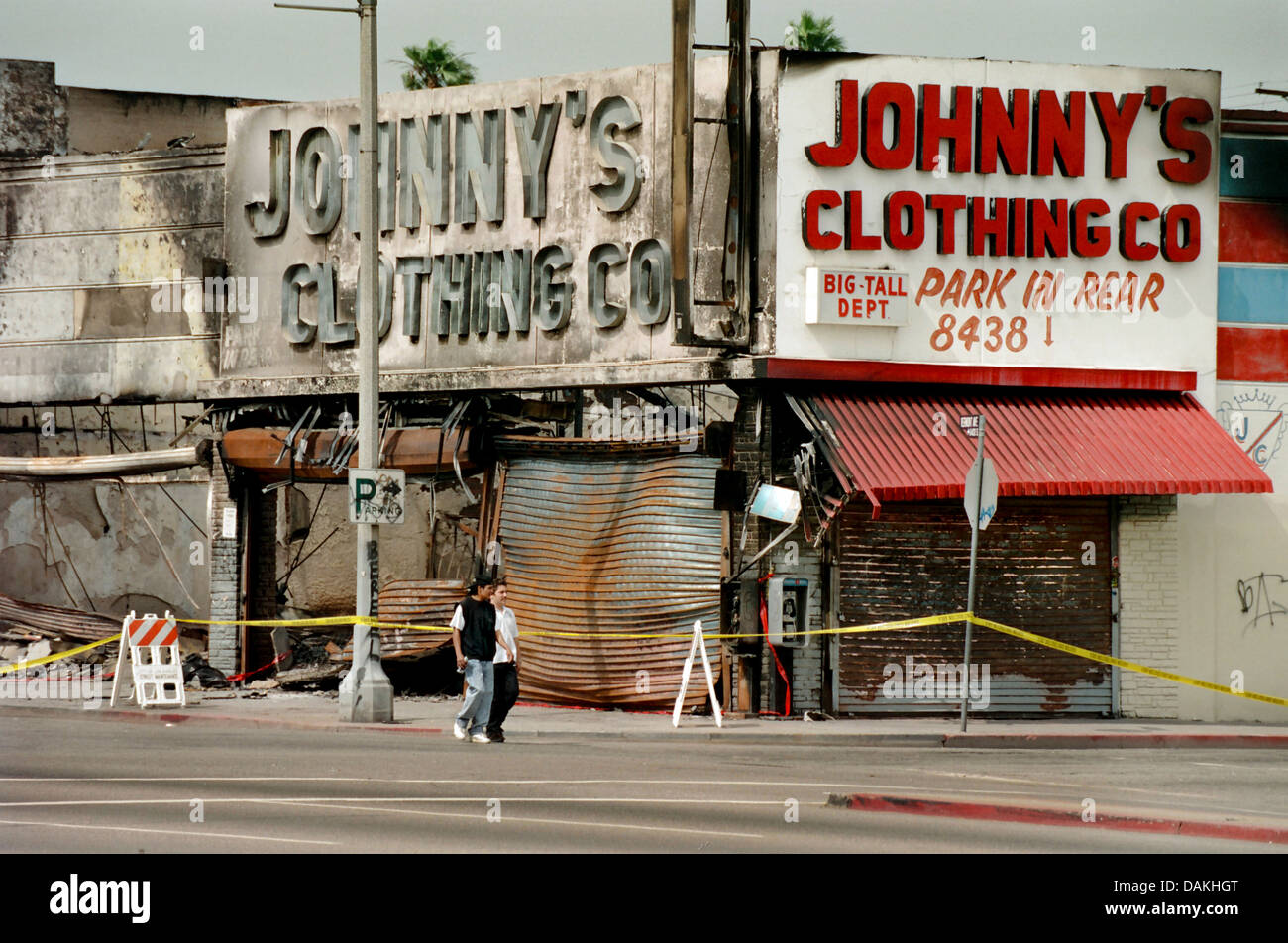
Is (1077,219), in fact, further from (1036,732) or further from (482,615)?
(482,615)

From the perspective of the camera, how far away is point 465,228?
2367 centimetres

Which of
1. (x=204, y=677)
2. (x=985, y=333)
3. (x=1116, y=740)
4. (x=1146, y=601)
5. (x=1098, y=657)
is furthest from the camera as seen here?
(x=204, y=677)

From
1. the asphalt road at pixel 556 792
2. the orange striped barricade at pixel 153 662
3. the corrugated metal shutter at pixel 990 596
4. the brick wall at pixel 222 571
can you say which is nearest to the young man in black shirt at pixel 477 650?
the asphalt road at pixel 556 792

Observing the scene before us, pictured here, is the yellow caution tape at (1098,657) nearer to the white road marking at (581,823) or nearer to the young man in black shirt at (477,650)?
the young man in black shirt at (477,650)

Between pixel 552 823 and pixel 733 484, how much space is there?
1034 cm

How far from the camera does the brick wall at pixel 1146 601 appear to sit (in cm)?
2191

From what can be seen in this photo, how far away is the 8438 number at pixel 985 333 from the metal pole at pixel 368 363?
7.19 metres

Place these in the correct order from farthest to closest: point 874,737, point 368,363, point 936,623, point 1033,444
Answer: point 1033,444, point 936,623, point 368,363, point 874,737

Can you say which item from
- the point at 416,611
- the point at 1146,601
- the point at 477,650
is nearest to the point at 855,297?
the point at 1146,601

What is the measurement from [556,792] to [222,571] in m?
13.9

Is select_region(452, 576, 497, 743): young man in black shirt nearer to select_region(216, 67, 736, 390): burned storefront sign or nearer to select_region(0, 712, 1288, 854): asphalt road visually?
select_region(0, 712, 1288, 854): asphalt road

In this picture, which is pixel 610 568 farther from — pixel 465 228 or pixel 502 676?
pixel 465 228

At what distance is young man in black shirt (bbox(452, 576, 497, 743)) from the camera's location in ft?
57.3
